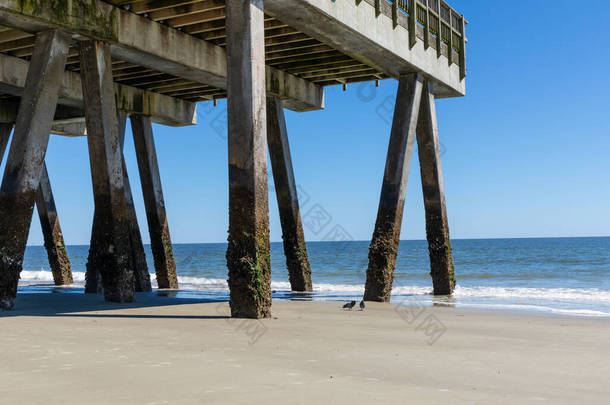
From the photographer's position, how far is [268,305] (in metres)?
9.20

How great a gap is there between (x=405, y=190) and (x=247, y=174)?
19.9 ft

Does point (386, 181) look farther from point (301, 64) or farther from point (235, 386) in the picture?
point (235, 386)

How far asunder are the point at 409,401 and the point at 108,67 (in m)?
8.93

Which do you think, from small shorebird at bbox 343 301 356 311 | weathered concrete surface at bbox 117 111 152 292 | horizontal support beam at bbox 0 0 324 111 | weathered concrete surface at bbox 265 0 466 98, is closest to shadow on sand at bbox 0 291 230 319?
small shorebird at bbox 343 301 356 311

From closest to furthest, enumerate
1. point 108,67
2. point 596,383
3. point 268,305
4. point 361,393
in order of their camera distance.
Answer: point 361,393, point 596,383, point 268,305, point 108,67

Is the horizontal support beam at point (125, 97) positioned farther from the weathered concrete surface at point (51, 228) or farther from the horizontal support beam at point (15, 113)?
the weathered concrete surface at point (51, 228)

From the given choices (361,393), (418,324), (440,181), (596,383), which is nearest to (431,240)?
(440,181)

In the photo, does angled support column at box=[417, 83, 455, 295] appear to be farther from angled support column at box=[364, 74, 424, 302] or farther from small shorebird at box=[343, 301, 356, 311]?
small shorebird at box=[343, 301, 356, 311]

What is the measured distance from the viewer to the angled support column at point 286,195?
16516 mm

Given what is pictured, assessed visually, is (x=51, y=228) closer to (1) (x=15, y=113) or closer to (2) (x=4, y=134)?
(2) (x=4, y=134)

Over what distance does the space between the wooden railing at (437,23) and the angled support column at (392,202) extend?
4.66 ft

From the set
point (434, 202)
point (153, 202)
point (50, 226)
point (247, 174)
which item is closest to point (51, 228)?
point (50, 226)

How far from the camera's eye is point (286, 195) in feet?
54.4

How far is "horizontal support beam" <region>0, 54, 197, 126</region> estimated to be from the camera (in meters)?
13.9
